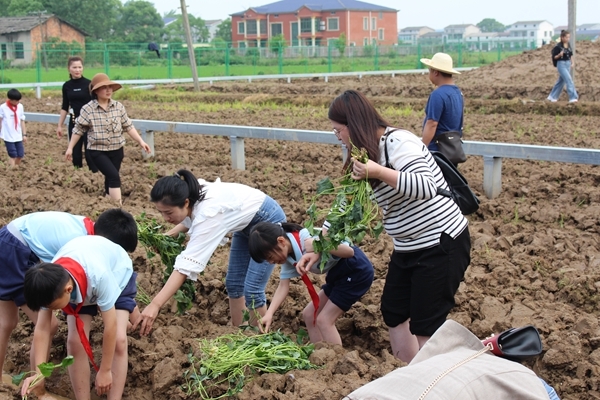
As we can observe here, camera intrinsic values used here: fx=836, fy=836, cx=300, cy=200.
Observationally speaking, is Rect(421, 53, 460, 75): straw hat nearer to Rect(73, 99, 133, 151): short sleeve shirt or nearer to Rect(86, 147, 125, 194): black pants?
Rect(73, 99, 133, 151): short sleeve shirt

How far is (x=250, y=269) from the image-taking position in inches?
234

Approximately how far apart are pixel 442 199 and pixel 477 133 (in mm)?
10267

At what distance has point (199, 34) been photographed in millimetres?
134750

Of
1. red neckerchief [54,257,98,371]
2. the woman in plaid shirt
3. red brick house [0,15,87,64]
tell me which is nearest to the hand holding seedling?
red neckerchief [54,257,98,371]

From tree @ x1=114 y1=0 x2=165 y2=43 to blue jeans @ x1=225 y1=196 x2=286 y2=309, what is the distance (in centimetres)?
9558

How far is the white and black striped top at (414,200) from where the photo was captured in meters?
4.47

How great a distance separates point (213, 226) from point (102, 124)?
15.9 ft

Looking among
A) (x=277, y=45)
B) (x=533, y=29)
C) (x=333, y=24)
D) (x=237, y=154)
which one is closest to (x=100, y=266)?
(x=237, y=154)

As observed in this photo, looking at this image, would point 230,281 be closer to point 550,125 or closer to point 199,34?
point 550,125

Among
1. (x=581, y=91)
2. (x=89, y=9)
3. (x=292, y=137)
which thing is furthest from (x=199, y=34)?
(x=292, y=137)

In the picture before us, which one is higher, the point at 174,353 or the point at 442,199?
the point at 442,199

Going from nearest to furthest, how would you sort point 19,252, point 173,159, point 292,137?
1. point 19,252
2. point 292,137
3. point 173,159

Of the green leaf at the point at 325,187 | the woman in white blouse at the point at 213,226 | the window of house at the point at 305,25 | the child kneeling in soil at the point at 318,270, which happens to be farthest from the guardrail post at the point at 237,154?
the window of house at the point at 305,25

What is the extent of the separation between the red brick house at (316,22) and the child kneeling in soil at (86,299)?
8944 centimetres
